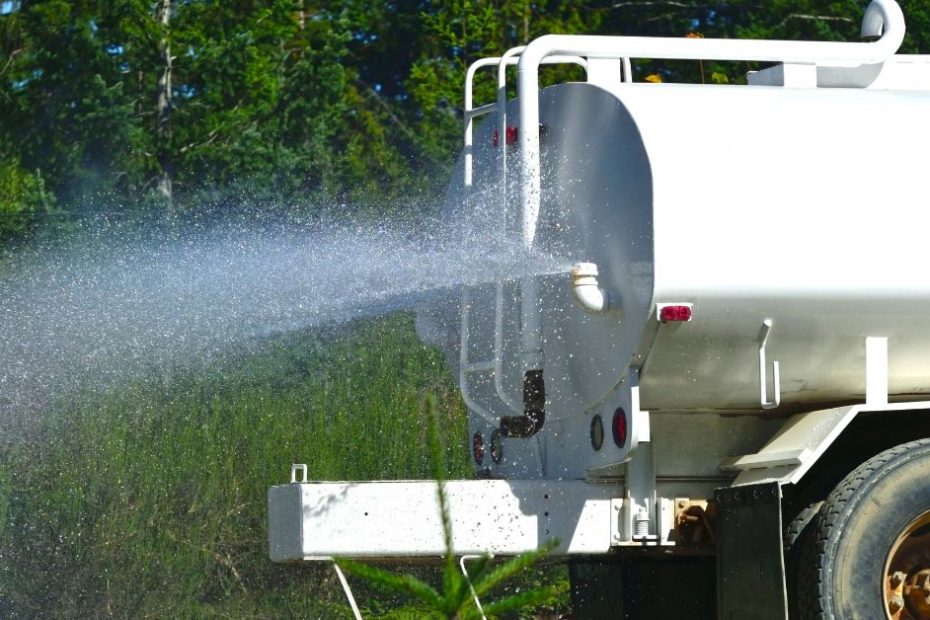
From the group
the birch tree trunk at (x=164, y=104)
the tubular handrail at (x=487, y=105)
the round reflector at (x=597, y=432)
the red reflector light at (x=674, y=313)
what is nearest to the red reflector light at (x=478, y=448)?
the round reflector at (x=597, y=432)

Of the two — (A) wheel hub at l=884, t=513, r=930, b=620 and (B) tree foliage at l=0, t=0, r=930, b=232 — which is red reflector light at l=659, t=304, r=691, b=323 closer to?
(A) wheel hub at l=884, t=513, r=930, b=620

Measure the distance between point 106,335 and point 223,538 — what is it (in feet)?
5.20

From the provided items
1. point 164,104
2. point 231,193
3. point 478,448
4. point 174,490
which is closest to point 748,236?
point 478,448

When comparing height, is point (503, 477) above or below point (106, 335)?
below

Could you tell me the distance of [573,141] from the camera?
6.43 metres

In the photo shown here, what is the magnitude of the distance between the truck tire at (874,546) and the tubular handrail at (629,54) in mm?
1491

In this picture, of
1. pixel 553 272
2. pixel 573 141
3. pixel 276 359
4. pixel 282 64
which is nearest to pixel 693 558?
pixel 553 272

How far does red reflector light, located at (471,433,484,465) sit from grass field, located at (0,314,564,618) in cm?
269

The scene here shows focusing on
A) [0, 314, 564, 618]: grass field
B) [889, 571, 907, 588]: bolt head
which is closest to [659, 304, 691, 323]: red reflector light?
[889, 571, 907, 588]: bolt head

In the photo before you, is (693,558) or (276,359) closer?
(693,558)

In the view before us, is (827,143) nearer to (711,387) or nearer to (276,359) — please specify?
(711,387)

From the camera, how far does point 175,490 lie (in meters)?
10.8

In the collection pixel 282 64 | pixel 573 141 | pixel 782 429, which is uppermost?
pixel 282 64

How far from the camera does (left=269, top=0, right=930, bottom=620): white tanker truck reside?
592 cm
